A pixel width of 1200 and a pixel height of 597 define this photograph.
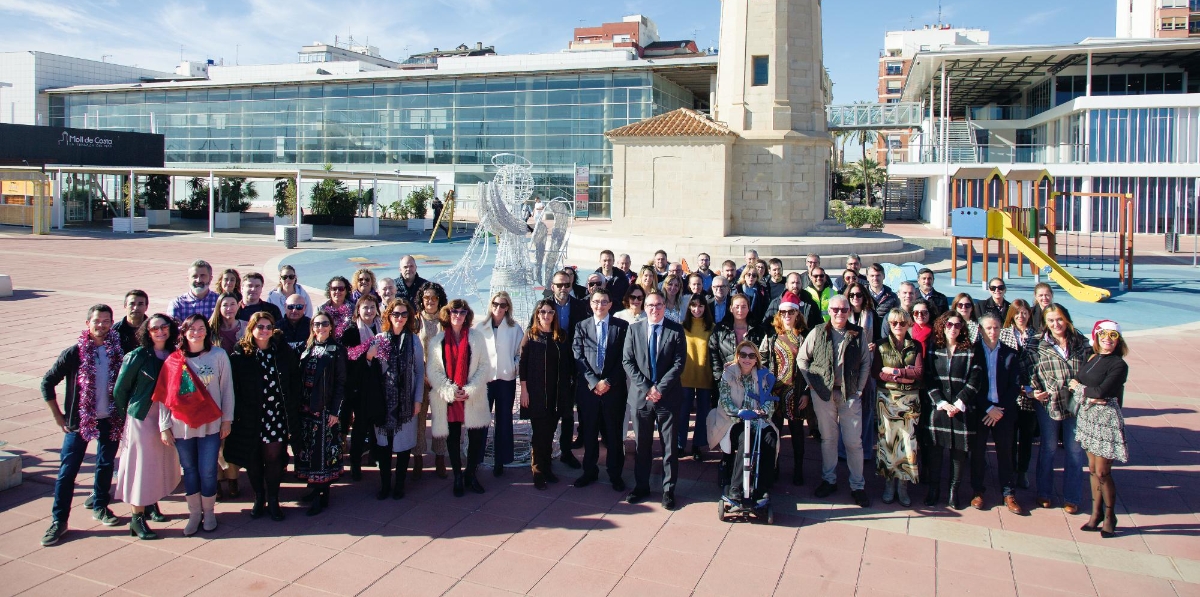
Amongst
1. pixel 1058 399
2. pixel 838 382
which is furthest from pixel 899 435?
pixel 1058 399

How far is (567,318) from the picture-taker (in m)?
7.27

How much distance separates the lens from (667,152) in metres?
23.0

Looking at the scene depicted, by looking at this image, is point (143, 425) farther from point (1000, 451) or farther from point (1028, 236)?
point (1028, 236)

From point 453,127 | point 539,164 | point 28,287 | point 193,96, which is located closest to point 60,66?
point 193,96

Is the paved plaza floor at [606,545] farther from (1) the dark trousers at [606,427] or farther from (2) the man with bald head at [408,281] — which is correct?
(2) the man with bald head at [408,281]

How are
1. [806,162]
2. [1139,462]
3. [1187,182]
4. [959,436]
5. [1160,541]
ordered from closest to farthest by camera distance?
[1160,541]
[959,436]
[1139,462]
[806,162]
[1187,182]

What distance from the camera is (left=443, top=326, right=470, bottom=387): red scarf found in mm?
6355

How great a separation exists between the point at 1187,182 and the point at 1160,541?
123ft

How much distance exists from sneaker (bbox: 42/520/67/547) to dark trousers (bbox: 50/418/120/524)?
0.03 meters

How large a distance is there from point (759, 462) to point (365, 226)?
31041 mm

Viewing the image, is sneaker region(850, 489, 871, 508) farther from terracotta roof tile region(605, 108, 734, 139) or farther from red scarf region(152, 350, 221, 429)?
terracotta roof tile region(605, 108, 734, 139)

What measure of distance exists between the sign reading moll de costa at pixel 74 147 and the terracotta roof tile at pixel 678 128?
83.5 feet

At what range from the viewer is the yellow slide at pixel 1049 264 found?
56.0ft

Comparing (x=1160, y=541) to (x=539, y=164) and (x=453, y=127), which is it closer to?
(x=539, y=164)
